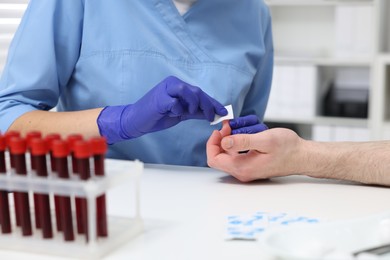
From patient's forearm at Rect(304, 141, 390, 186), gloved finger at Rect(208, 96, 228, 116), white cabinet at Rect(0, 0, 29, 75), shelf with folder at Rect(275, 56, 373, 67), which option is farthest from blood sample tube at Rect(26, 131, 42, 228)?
shelf with folder at Rect(275, 56, 373, 67)

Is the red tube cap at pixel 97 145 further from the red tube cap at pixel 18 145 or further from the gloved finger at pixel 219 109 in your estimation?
the gloved finger at pixel 219 109

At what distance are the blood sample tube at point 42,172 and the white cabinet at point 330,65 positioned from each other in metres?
2.53

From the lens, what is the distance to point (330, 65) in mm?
3352

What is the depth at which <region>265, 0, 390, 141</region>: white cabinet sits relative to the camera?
3158 mm

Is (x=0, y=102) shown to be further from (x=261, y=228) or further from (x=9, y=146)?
(x=261, y=228)

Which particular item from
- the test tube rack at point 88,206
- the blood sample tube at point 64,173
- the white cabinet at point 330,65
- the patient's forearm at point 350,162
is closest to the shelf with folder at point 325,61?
the white cabinet at point 330,65

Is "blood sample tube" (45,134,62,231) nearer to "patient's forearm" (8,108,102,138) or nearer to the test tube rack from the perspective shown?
the test tube rack

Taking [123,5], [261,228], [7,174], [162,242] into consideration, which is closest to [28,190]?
[7,174]

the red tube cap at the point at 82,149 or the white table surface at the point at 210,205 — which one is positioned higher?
the red tube cap at the point at 82,149

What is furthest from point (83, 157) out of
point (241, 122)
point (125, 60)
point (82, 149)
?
point (125, 60)

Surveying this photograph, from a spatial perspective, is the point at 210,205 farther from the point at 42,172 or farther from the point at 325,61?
the point at 325,61

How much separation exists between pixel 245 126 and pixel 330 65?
6.92 feet

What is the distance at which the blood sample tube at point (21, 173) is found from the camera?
2.91ft

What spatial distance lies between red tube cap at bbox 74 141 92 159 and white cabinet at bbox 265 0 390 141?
2529 millimetres
